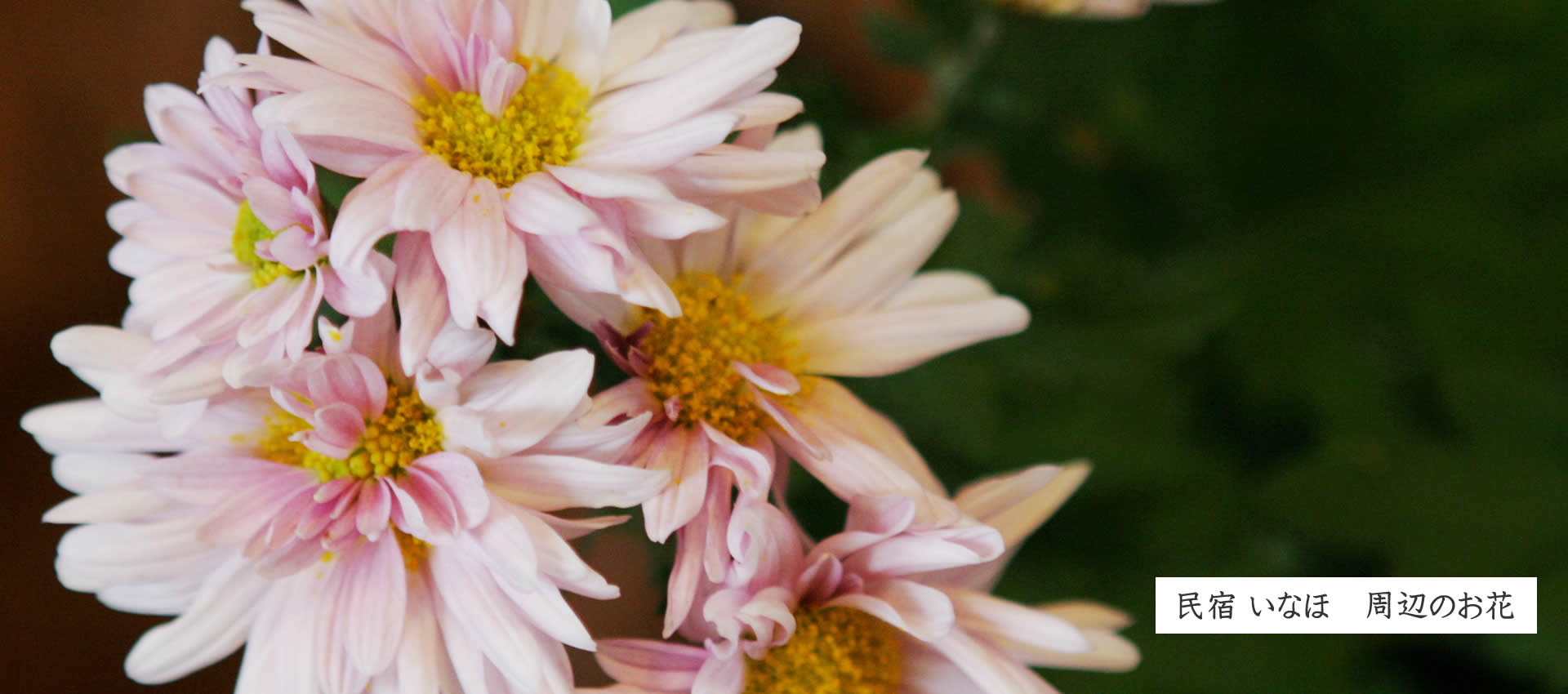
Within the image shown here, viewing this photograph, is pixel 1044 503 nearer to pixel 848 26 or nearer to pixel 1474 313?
pixel 1474 313

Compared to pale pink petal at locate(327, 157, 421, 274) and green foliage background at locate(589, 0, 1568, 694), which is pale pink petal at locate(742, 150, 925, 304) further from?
green foliage background at locate(589, 0, 1568, 694)

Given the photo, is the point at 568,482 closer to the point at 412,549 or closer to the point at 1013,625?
the point at 412,549

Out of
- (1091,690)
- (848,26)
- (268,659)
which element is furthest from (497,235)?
(848,26)

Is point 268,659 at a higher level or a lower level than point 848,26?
lower

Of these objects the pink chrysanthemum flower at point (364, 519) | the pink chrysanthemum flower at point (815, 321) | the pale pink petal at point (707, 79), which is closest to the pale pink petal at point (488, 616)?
the pink chrysanthemum flower at point (364, 519)

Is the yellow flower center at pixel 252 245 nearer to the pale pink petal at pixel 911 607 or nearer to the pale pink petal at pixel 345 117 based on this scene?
the pale pink petal at pixel 345 117

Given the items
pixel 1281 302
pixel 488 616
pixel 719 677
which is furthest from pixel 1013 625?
pixel 1281 302
